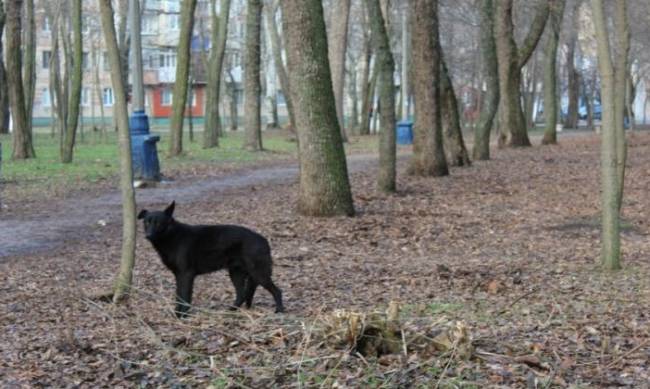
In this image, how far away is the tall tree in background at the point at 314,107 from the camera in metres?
15.0

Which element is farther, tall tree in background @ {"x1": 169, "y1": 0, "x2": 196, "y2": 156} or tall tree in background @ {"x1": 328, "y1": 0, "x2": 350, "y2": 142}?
tall tree in background @ {"x1": 328, "y1": 0, "x2": 350, "y2": 142}

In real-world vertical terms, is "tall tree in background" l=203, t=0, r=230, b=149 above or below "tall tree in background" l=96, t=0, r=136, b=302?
above

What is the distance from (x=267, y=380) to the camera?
20.3 ft

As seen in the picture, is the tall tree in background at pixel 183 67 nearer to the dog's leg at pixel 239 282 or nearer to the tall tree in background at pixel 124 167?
the tall tree in background at pixel 124 167

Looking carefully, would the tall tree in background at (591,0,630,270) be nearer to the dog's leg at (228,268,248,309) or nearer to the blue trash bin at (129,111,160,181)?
the dog's leg at (228,268,248,309)

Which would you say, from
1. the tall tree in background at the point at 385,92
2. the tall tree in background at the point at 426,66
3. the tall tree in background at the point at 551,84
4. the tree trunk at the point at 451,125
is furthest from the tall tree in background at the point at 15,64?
the tall tree in background at the point at 551,84

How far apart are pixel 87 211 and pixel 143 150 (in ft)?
12.4

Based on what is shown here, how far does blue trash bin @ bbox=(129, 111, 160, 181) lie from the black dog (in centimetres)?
1251

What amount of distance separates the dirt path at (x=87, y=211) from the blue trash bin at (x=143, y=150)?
0.39 m

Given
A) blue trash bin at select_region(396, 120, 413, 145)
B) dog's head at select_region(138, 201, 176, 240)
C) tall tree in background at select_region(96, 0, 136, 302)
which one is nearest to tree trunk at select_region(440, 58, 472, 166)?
tall tree in background at select_region(96, 0, 136, 302)

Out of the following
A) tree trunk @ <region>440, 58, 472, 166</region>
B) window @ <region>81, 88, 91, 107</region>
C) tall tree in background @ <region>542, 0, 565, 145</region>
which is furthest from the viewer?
window @ <region>81, 88, 91, 107</region>

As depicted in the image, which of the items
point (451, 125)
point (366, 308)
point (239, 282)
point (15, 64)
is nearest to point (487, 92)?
point (451, 125)

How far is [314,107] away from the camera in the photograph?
15.0 m

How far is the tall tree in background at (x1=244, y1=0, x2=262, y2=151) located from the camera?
33.4 meters
